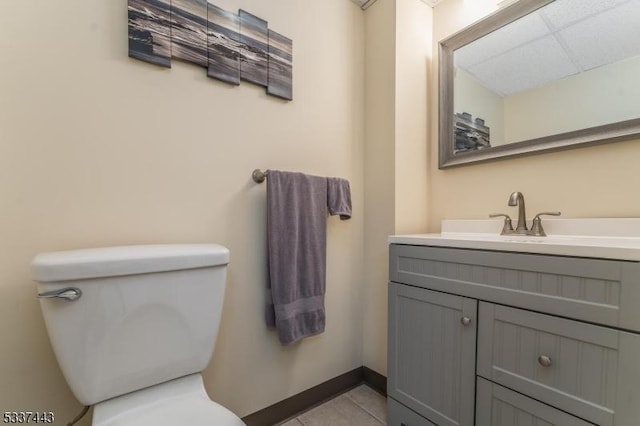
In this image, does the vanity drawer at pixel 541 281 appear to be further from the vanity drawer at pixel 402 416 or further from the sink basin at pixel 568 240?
the vanity drawer at pixel 402 416

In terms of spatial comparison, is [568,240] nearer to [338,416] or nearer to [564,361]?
[564,361]

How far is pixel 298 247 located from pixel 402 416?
31.2 inches

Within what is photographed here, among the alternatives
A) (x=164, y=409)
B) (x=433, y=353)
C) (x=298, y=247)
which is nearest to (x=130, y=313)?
(x=164, y=409)

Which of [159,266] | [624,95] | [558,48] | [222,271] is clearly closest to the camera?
[159,266]

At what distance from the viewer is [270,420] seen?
1178mm

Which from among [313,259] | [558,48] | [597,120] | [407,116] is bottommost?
[313,259]

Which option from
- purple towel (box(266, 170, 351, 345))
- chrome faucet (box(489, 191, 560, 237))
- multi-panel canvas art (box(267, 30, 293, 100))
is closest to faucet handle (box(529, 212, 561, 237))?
chrome faucet (box(489, 191, 560, 237))

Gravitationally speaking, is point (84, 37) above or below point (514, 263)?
above

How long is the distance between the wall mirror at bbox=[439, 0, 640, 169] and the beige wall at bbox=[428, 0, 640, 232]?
0.06 metres

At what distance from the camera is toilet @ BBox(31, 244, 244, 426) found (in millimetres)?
658

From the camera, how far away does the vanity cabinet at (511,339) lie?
2.15ft

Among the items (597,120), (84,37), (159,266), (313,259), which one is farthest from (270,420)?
(597,120)

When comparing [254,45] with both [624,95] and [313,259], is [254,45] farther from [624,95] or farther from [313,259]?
[624,95]

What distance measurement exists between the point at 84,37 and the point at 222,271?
82 cm
